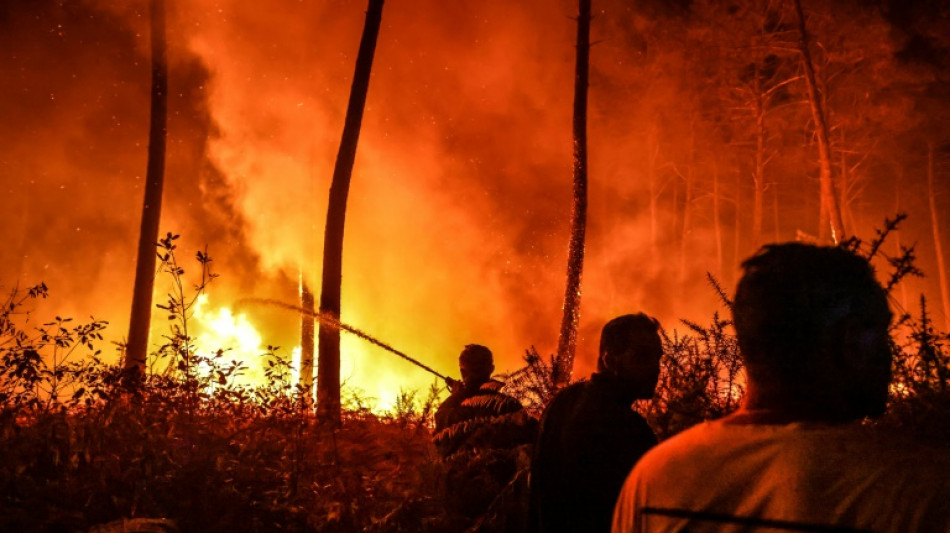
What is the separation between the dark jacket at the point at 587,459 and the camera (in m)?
2.62

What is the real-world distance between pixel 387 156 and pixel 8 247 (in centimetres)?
1380

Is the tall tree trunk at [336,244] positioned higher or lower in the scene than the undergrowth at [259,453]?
higher

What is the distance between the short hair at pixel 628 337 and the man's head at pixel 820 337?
142 cm

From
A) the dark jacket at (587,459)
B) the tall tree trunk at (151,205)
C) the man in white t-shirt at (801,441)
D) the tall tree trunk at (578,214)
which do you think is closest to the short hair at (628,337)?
the dark jacket at (587,459)

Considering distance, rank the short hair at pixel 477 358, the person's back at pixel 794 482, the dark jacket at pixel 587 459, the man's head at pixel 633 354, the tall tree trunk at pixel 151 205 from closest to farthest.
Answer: the person's back at pixel 794 482 < the dark jacket at pixel 587 459 < the man's head at pixel 633 354 < the short hair at pixel 477 358 < the tall tree trunk at pixel 151 205

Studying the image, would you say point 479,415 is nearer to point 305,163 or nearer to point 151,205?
point 151,205

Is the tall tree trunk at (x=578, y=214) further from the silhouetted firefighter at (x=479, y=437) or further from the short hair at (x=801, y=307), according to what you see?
the short hair at (x=801, y=307)

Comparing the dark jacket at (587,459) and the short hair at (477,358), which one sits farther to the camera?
the short hair at (477,358)

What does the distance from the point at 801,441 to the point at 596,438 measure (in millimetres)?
1521

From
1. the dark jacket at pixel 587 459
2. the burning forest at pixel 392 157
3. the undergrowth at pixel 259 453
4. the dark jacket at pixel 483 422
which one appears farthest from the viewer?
the burning forest at pixel 392 157

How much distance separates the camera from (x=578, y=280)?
10312 millimetres

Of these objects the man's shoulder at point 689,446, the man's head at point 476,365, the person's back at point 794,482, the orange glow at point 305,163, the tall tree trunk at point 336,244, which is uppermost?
the orange glow at point 305,163

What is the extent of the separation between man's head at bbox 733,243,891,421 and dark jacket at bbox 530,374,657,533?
53.9 inches

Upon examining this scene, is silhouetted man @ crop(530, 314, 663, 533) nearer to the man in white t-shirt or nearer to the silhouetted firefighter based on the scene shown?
the man in white t-shirt
